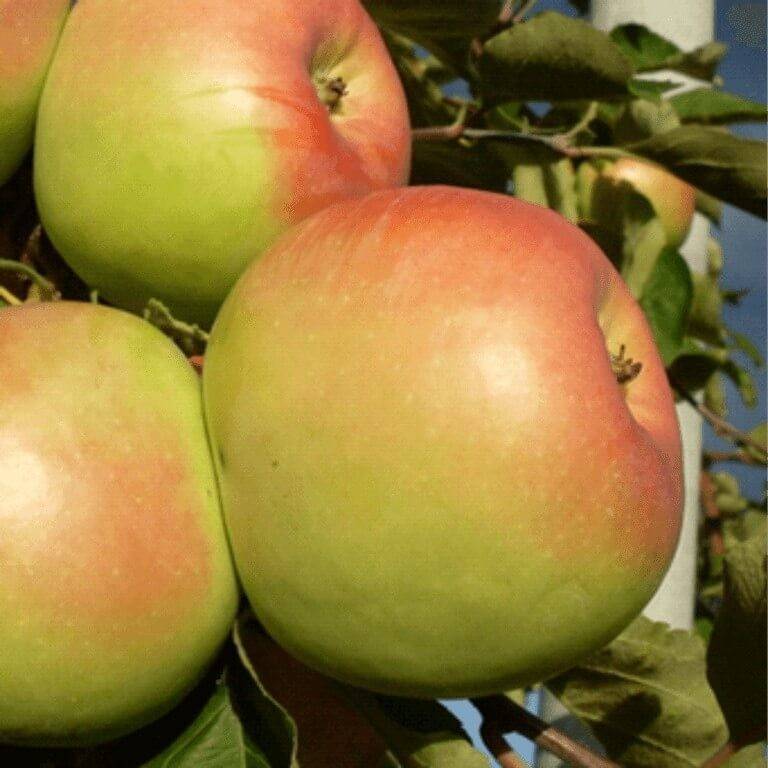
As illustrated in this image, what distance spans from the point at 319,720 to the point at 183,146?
0.30 metres

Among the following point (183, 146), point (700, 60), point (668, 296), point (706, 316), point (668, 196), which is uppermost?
point (183, 146)

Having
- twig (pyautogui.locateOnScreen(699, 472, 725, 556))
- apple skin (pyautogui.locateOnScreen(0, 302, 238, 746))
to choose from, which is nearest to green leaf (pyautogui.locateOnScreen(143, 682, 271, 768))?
apple skin (pyautogui.locateOnScreen(0, 302, 238, 746))

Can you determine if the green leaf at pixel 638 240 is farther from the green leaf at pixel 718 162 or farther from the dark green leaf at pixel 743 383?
the dark green leaf at pixel 743 383

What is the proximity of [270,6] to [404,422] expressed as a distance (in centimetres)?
25

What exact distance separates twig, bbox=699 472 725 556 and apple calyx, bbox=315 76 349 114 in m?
1.38

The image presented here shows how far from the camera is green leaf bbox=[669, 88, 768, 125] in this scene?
121 centimetres

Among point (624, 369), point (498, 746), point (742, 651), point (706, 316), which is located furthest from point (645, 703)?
point (706, 316)

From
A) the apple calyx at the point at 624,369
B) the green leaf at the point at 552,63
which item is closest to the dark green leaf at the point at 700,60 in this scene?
the green leaf at the point at 552,63

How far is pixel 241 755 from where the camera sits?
1.97 ft

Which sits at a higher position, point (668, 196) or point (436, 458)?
point (436, 458)

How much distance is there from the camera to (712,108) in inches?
48.8

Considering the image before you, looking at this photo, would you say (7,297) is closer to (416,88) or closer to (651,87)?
(416,88)

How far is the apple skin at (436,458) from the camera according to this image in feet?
1.71

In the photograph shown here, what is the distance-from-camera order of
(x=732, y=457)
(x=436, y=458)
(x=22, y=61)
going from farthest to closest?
(x=732, y=457)
(x=22, y=61)
(x=436, y=458)
